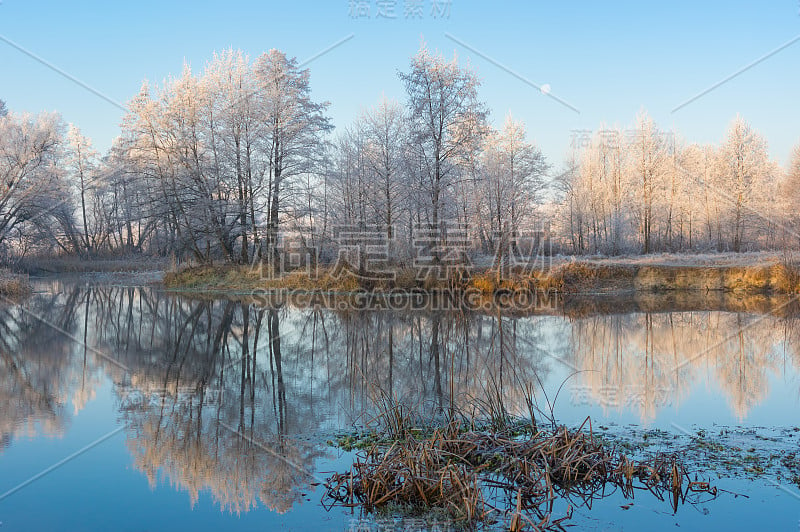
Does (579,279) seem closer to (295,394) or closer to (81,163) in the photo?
(295,394)

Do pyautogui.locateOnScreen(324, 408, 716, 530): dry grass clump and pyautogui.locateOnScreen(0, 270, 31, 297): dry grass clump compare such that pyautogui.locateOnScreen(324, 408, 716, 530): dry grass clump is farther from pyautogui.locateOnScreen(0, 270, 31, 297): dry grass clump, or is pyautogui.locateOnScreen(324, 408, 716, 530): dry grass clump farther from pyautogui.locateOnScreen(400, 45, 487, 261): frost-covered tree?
pyautogui.locateOnScreen(0, 270, 31, 297): dry grass clump

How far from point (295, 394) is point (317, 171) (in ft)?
64.7

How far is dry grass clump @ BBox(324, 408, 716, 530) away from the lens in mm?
4664

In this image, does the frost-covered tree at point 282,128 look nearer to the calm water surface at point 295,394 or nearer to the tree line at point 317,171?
the tree line at point 317,171

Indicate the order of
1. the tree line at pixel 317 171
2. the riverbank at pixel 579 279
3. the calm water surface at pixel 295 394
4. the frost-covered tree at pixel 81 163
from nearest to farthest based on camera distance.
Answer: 1. the calm water surface at pixel 295 394
2. the riverbank at pixel 579 279
3. the tree line at pixel 317 171
4. the frost-covered tree at pixel 81 163

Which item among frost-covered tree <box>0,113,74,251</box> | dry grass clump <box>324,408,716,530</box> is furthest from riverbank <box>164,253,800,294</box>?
dry grass clump <box>324,408,716,530</box>

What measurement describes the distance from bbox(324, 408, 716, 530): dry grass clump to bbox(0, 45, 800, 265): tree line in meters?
19.1

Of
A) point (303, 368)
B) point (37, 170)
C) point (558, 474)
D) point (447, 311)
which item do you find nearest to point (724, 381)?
point (558, 474)

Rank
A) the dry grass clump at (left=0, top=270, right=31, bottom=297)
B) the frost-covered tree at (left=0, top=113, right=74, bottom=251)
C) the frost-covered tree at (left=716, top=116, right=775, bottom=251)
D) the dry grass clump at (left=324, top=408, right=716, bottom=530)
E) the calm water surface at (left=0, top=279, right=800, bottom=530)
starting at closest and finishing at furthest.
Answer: the dry grass clump at (left=324, top=408, right=716, bottom=530) < the calm water surface at (left=0, top=279, right=800, bottom=530) < the dry grass clump at (left=0, top=270, right=31, bottom=297) < the frost-covered tree at (left=0, top=113, right=74, bottom=251) < the frost-covered tree at (left=716, top=116, right=775, bottom=251)

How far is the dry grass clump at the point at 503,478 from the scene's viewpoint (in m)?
4.66

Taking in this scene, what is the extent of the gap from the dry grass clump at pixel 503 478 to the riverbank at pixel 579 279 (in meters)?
17.5

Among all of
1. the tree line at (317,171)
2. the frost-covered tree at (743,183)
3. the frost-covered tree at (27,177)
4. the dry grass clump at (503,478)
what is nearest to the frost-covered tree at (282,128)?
the tree line at (317,171)

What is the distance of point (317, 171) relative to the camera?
1067 inches

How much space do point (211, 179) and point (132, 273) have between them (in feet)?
44.7
